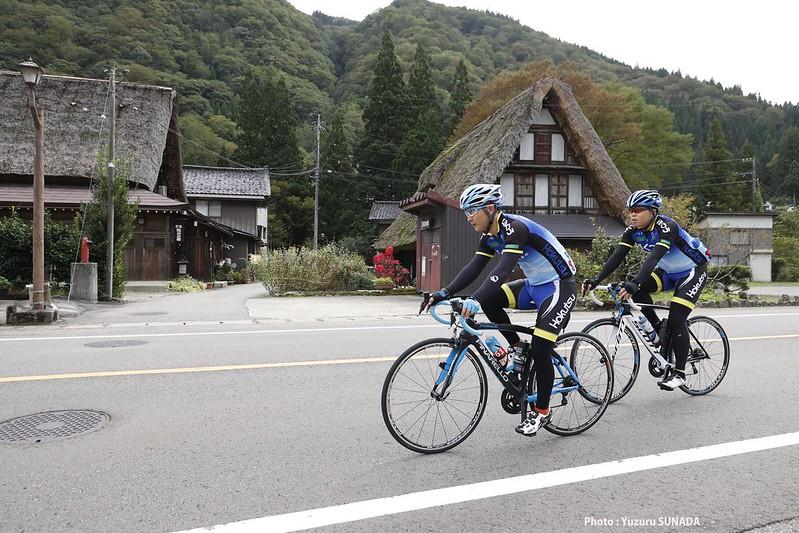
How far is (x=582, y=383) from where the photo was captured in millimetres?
4016

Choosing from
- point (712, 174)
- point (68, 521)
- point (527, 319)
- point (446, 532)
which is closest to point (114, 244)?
point (527, 319)

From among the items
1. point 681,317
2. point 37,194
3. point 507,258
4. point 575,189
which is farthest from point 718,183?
point 507,258

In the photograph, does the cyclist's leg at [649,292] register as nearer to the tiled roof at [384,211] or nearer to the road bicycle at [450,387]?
the road bicycle at [450,387]

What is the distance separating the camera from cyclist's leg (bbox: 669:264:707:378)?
15.4 ft

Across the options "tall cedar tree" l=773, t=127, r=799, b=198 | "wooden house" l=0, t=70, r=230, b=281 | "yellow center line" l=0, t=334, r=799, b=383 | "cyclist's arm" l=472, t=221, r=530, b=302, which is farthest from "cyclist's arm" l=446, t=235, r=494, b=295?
"tall cedar tree" l=773, t=127, r=799, b=198

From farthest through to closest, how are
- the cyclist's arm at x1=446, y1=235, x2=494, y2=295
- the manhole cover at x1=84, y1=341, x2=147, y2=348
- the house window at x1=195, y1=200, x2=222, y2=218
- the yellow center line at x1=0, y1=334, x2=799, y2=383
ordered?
1. the house window at x1=195, y1=200, x2=222, y2=218
2. the manhole cover at x1=84, y1=341, x2=147, y2=348
3. the yellow center line at x1=0, y1=334, x2=799, y2=383
4. the cyclist's arm at x1=446, y1=235, x2=494, y2=295

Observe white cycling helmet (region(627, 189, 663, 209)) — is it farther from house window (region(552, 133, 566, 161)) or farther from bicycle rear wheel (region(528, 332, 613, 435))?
house window (region(552, 133, 566, 161))

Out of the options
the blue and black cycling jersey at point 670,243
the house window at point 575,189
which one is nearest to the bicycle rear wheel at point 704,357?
the blue and black cycling jersey at point 670,243

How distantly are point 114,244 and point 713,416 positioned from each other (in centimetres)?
1562

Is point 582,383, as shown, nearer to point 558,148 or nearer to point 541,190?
point 541,190

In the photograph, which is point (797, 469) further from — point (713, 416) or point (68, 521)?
point (68, 521)

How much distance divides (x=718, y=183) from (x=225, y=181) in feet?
150

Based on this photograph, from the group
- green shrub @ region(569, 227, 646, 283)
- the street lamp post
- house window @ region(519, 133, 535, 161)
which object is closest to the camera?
the street lamp post

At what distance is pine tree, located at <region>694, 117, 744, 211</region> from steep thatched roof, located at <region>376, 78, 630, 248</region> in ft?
119
